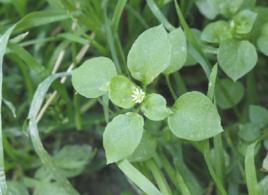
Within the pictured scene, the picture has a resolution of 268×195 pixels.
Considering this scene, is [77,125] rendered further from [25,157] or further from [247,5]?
[247,5]

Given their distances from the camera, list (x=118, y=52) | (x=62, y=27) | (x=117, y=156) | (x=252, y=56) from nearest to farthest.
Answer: (x=117, y=156)
(x=252, y=56)
(x=118, y=52)
(x=62, y=27)

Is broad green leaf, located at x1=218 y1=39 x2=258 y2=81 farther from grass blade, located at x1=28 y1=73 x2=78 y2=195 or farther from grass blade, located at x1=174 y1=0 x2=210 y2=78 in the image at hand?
grass blade, located at x1=28 y1=73 x2=78 y2=195

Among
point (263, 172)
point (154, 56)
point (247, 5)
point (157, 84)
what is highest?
point (154, 56)

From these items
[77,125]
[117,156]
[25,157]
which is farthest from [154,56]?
[25,157]

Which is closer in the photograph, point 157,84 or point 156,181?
point 156,181

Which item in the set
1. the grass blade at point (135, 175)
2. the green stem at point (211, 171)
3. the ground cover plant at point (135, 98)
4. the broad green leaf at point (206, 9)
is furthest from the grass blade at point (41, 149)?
the broad green leaf at point (206, 9)

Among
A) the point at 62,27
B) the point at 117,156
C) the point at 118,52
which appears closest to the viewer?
the point at 117,156

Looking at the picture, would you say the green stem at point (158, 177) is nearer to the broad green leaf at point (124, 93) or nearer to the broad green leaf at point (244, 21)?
the broad green leaf at point (124, 93)

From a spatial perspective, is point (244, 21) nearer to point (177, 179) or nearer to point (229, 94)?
point (229, 94)
